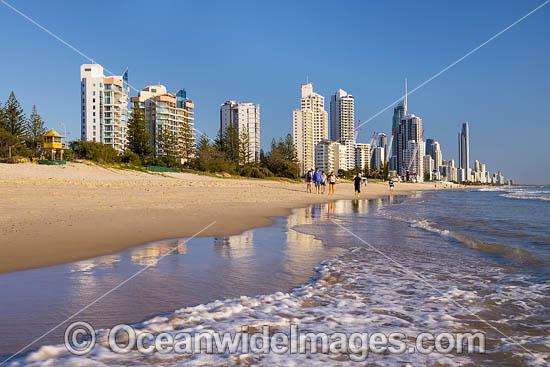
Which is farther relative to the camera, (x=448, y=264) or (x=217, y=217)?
(x=217, y=217)

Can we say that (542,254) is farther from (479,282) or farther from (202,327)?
(202,327)

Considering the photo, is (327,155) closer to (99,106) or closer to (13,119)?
(99,106)

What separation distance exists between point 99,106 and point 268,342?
382 feet

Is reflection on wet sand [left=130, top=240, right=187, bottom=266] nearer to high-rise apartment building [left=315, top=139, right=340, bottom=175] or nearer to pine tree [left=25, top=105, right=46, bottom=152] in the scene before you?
pine tree [left=25, top=105, right=46, bottom=152]

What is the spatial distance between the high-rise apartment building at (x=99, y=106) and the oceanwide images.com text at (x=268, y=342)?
110 m

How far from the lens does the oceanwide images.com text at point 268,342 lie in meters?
2.73

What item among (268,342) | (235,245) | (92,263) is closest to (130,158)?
(235,245)

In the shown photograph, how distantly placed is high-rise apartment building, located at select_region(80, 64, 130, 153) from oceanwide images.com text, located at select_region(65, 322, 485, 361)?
10985cm

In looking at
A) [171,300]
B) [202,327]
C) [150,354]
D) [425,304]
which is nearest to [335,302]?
[425,304]

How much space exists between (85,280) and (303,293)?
2707mm

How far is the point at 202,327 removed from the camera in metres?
3.12

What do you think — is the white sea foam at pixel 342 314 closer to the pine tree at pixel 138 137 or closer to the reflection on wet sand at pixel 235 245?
the reflection on wet sand at pixel 235 245

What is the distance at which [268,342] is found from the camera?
2.89 meters

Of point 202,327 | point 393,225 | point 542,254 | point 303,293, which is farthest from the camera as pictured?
point 393,225
